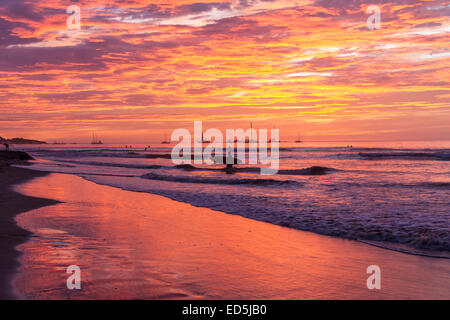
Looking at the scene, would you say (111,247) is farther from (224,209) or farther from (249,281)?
(224,209)

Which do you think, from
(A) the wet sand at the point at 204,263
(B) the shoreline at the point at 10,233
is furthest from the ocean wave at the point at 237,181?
(A) the wet sand at the point at 204,263

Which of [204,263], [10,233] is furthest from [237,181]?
[204,263]

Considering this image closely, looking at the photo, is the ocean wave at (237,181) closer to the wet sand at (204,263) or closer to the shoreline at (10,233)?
the shoreline at (10,233)

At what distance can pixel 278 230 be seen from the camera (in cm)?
1088

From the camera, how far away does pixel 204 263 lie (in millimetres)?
7137

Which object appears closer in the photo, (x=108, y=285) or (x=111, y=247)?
(x=108, y=285)

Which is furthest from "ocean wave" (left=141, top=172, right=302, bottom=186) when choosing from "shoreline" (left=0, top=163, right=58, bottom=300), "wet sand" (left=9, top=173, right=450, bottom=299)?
"wet sand" (left=9, top=173, right=450, bottom=299)

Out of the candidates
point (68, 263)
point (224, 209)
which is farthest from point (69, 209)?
point (68, 263)

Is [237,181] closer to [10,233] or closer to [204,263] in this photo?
[10,233]

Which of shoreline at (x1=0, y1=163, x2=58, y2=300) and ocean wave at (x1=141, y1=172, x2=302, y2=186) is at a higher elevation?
shoreline at (x1=0, y1=163, x2=58, y2=300)

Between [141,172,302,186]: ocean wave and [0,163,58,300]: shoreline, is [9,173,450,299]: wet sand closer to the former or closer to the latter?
[0,163,58,300]: shoreline

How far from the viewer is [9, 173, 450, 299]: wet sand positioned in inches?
223
